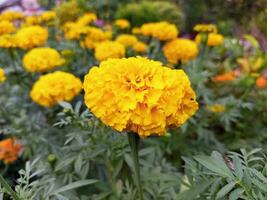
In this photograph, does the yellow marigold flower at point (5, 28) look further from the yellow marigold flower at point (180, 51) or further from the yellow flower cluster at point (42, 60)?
the yellow marigold flower at point (180, 51)

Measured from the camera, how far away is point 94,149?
4.43 ft

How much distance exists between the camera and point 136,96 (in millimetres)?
949

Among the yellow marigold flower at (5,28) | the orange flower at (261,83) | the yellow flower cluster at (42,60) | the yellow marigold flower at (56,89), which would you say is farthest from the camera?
the orange flower at (261,83)

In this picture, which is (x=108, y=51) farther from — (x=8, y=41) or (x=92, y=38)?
(x=8, y=41)

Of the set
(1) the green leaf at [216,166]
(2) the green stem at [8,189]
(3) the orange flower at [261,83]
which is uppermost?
(1) the green leaf at [216,166]

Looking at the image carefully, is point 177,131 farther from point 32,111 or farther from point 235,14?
point 235,14

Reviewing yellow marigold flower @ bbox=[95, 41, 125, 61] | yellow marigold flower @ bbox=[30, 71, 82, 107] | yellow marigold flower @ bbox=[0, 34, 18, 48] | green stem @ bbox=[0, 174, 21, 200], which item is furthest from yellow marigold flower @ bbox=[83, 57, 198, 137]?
yellow marigold flower @ bbox=[0, 34, 18, 48]

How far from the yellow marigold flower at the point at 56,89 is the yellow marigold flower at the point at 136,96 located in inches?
21.5

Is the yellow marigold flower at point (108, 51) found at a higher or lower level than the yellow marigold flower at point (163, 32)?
higher

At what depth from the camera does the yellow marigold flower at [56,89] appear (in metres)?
1.51

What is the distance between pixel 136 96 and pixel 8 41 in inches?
37.9

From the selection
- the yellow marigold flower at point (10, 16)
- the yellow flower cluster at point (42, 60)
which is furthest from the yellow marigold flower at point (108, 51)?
the yellow marigold flower at point (10, 16)

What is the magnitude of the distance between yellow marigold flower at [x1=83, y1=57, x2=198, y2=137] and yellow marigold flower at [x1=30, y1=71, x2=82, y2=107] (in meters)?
0.55

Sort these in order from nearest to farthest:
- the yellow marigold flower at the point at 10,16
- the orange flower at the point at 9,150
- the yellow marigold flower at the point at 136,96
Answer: the yellow marigold flower at the point at 136,96
the orange flower at the point at 9,150
the yellow marigold flower at the point at 10,16
